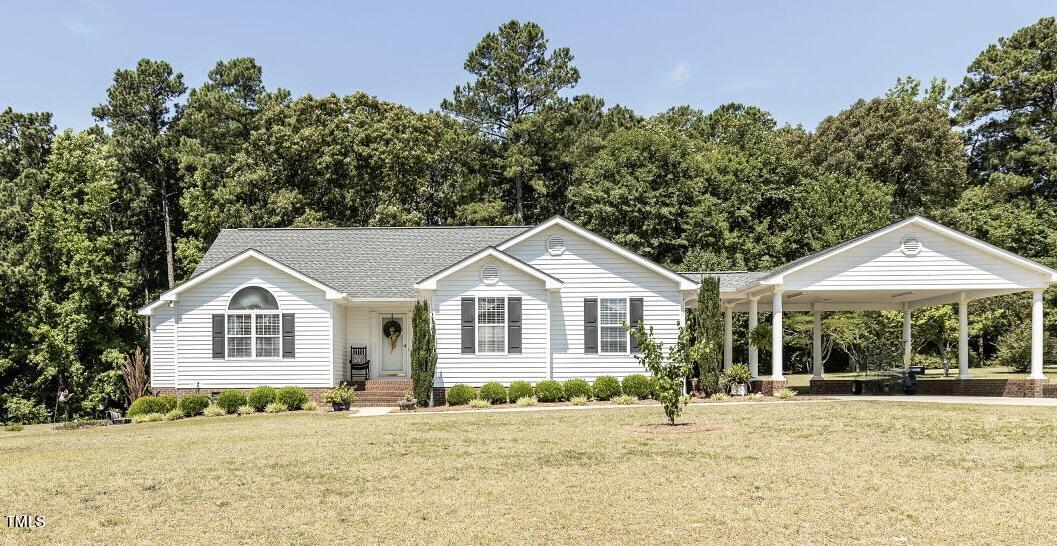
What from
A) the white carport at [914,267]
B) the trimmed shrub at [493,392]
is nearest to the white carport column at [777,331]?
the white carport at [914,267]

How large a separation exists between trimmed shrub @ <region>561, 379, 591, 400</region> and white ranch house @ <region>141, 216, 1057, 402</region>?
1.32 meters

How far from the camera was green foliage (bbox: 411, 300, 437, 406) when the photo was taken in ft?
78.7

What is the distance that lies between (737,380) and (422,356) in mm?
8408

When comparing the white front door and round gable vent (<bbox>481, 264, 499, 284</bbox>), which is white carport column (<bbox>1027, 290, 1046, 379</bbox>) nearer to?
round gable vent (<bbox>481, 264, 499, 284</bbox>)

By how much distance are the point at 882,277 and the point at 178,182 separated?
3541 centimetres

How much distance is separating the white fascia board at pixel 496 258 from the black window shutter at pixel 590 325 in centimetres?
126

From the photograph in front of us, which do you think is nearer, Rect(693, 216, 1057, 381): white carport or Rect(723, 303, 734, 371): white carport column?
Rect(693, 216, 1057, 381): white carport

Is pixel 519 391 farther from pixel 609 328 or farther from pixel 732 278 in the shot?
pixel 732 278

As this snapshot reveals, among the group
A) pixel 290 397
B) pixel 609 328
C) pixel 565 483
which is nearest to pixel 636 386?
pixel 609 328

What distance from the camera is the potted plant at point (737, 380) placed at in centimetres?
2480

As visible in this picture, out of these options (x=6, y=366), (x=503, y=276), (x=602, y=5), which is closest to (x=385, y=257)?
(x=503, y=276)

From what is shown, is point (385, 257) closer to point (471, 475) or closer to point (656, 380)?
point (656, 380)

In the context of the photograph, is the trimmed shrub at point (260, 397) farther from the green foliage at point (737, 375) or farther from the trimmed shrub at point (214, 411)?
the green foliage at point (737, 375)

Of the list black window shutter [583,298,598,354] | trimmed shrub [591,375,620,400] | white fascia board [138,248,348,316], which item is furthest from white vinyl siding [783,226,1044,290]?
white fascia board [138,248,348,316]
